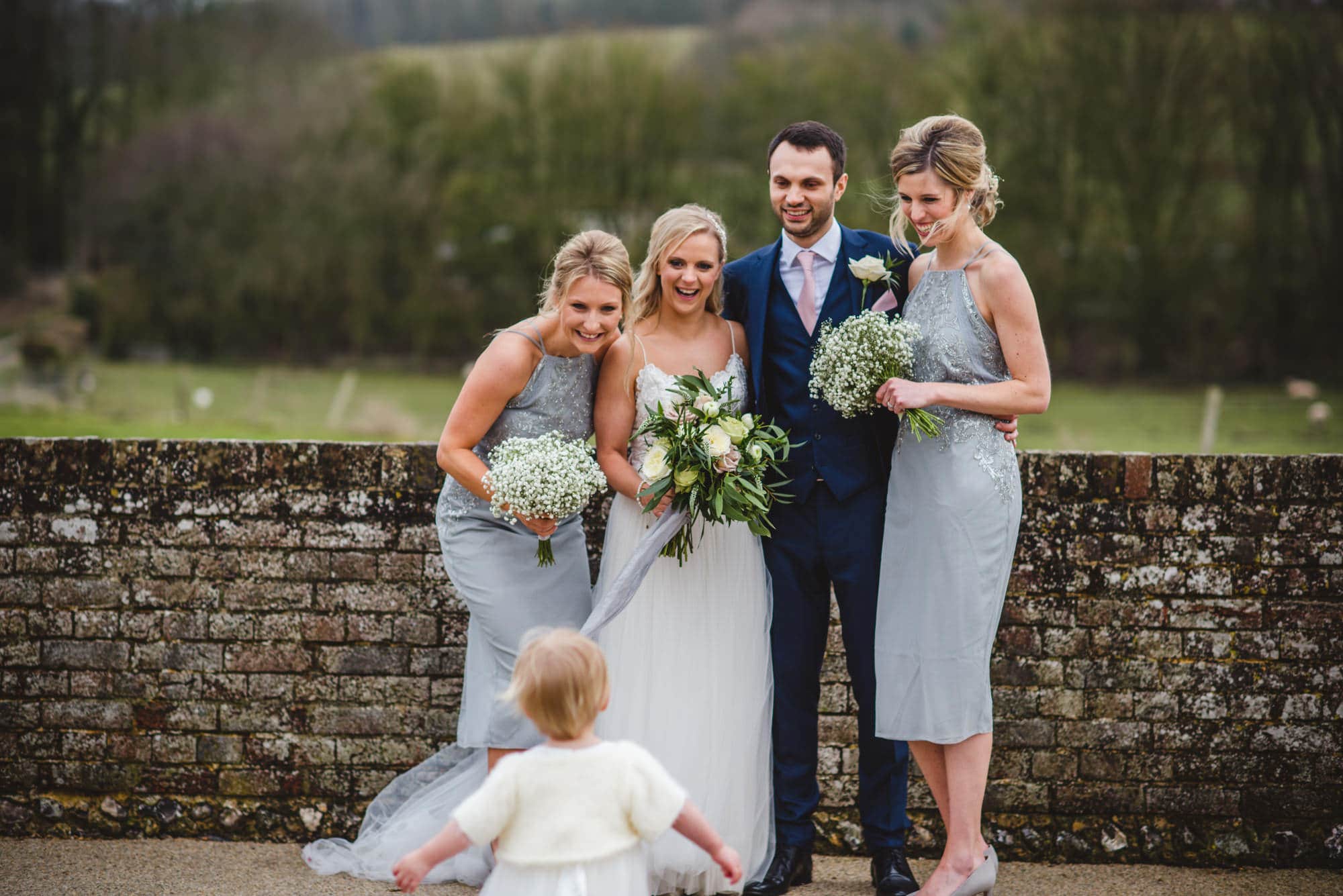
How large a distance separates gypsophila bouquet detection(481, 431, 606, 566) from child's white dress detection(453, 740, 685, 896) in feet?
3.18

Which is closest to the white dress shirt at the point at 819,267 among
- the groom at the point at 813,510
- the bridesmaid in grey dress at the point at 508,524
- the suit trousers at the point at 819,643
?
the groom at the point at 813,510

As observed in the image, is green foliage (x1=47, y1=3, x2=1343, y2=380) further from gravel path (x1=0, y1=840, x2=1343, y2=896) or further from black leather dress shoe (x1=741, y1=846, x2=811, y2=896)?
black leather dress shoe (x1=741, y1=846, x2=811, y2=896)

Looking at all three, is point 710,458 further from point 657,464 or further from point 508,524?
point 508,524

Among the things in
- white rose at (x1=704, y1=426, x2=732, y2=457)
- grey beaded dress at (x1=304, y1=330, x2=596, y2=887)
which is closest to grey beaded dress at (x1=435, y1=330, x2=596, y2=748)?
grey beaded dress at (x1=304, y1=330, x2=596, y2=887)

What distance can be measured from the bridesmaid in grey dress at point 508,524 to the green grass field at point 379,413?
52.8ft

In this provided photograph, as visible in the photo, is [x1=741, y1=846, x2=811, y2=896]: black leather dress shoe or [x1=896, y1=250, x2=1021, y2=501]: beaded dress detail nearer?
[x1=896, y1=250, x2=1021, y2=501]: beaded dress detail

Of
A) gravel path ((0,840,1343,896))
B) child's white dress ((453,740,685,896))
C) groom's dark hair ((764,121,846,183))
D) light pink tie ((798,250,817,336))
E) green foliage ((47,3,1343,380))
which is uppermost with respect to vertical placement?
green foliage ((47,3,1343,380))

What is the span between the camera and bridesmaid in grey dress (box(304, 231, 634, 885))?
3750 millimetres

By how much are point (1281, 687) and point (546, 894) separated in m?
3.02

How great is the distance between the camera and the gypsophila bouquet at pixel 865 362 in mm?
3551

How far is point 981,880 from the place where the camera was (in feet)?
12.1

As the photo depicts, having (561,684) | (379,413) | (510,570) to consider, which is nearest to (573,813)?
(561,684)

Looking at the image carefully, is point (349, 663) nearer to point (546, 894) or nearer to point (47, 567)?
point (47, 567)

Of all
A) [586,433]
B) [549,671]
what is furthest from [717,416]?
[549,671]
